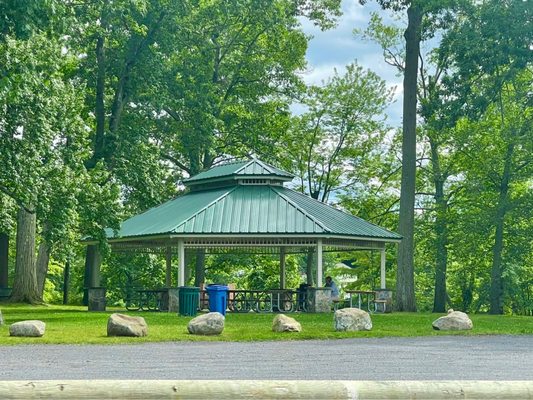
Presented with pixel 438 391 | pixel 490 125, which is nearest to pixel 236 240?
pixel 490 125

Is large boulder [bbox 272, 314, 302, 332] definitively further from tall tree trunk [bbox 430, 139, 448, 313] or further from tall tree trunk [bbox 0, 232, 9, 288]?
tall tree trunk [bbox 430, 139, 448, 313]

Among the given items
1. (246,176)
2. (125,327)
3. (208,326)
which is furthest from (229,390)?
(246,176)

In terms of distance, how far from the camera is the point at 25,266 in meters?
35.3

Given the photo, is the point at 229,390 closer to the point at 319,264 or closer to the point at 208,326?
the point at 208,326

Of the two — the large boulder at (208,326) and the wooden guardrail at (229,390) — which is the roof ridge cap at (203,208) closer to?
the large boulder at (208,326)

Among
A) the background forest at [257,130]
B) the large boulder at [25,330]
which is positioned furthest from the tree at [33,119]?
the large boulder at [25,330]

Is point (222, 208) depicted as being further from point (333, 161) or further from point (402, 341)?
point (333, 161)

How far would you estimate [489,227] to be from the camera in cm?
4012

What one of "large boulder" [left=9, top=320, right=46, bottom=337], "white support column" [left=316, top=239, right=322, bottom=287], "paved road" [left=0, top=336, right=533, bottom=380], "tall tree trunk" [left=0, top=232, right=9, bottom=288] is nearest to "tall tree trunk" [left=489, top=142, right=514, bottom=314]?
"white support column" [left=316, top=239, right=322, bottom=287]

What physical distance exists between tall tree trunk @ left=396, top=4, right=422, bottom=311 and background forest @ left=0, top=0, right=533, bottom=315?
0.06 m

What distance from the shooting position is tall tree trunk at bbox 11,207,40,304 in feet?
116

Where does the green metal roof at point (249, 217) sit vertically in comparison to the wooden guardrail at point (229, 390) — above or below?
above

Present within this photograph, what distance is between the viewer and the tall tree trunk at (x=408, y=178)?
117 ft

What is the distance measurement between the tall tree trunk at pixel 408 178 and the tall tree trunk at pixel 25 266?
46.7ft
